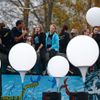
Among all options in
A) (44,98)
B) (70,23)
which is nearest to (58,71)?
(44,98)

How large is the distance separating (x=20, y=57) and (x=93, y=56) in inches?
59.0

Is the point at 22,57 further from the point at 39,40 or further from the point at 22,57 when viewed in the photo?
the point at 39,40

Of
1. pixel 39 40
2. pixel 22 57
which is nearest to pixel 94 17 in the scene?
pixel 39 40

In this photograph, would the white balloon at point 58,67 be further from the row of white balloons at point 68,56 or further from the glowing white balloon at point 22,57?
the glowing white balloon at point 22,57

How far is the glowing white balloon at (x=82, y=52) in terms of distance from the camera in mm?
8844

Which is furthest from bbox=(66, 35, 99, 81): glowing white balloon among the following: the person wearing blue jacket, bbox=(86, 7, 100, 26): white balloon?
the person wearing blue jacket

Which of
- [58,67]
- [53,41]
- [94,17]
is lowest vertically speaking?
[58,67]

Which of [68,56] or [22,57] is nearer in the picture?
[68,56]

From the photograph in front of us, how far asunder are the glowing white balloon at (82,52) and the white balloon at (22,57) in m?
0.93

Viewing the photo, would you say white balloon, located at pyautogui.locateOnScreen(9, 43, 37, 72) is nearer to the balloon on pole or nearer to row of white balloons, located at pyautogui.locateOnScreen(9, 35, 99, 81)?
row of white balloons, located at pyautogui.locateOnScreen(9, 35, 99, 81)

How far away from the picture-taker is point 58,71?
33.0ft

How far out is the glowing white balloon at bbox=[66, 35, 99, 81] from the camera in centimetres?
884

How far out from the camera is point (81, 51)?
29.2 ft

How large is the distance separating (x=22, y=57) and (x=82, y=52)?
1298 mm
